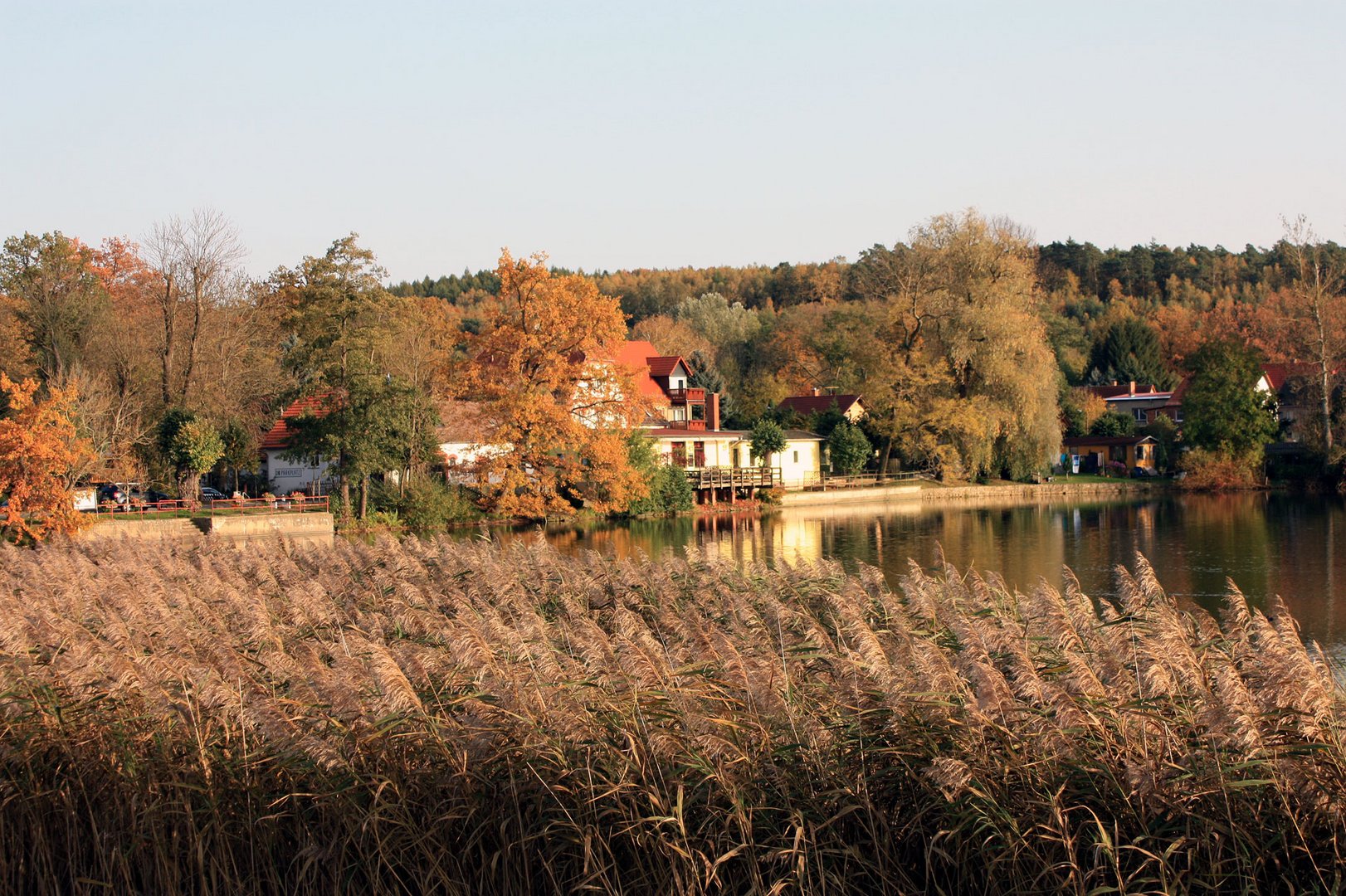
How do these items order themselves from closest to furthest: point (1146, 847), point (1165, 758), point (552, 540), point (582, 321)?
point (1146, 847) → point (1165, 758) → point (552, 540) → point (582, 321)

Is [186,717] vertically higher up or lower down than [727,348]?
lower down

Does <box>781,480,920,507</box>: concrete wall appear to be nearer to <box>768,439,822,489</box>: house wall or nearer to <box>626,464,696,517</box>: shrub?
<box>768,439,822,489</box>: house wall

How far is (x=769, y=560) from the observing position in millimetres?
28578

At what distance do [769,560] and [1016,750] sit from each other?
76.1ft

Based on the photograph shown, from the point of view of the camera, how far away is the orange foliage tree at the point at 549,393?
39188mm

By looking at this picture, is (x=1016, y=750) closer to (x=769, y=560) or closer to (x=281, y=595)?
(x=281, y=595)

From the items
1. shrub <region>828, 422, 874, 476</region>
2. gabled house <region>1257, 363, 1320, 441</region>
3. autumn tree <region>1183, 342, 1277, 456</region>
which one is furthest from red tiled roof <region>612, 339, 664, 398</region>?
gabled house <region>1257, 363, 1320, 441</region>

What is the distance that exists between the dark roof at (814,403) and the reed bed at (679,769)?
54.2 meters

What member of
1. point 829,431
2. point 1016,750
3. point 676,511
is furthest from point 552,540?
point 1016,750

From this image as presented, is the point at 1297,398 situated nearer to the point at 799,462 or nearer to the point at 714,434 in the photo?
the point at 799,462

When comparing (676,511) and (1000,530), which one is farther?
(676,511)

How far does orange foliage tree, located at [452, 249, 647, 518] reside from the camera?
3919cm

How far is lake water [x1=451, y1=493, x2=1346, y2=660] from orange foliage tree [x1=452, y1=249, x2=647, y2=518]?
5.80 ft

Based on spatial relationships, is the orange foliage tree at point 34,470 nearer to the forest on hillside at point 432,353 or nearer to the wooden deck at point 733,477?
the forest on hillside at point 432,353
